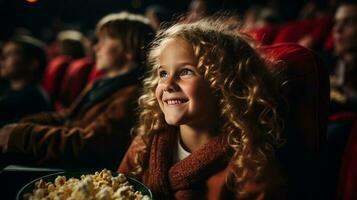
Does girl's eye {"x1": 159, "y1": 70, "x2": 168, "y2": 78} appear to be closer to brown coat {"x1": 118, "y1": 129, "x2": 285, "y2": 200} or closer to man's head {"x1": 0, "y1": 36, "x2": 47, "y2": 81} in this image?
brown coat {"x1": 118, "y1": 129, "x2": 285, "y2": 200}

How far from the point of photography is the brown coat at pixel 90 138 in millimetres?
1286

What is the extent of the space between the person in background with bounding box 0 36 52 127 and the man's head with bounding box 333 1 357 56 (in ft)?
5.78

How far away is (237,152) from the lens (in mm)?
927

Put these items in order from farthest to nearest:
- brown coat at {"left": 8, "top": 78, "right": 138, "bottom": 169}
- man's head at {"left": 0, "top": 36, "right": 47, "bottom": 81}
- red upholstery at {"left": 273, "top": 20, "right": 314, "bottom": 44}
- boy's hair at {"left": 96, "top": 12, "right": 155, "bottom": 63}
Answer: red upholstery at {"left": 273, "top": 20, "right": 314, "bottom": 44} → man's head at {"left": 0, "top": 36, "right": 47, "bottom": 81} → boy's hair at {"left": 96, "top": 12, "right": 155, "bottom": 63} → brown coat at {"left": 8, "top": 78, "right": 138, "bottom": 169}

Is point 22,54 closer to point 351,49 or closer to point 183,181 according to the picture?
point 183,181

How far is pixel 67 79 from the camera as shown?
8.49 feet

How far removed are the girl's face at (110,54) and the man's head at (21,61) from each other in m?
0.67

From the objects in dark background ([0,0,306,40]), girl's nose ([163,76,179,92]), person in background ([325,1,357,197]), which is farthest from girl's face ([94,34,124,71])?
dark background ([0,0,306,40])

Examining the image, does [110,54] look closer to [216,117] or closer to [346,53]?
[216,117]

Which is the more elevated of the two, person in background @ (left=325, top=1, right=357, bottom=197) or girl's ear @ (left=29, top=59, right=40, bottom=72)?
girl's ear @ (left=29, top=59, right=40, bottom=72)

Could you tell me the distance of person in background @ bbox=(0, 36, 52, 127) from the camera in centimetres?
183

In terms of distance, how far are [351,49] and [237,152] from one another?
161 cm

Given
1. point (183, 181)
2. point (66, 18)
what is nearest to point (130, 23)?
point (183, 181)

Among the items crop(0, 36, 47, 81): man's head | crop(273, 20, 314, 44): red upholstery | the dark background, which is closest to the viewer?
crop(0, 36, 47, 81): man's head
